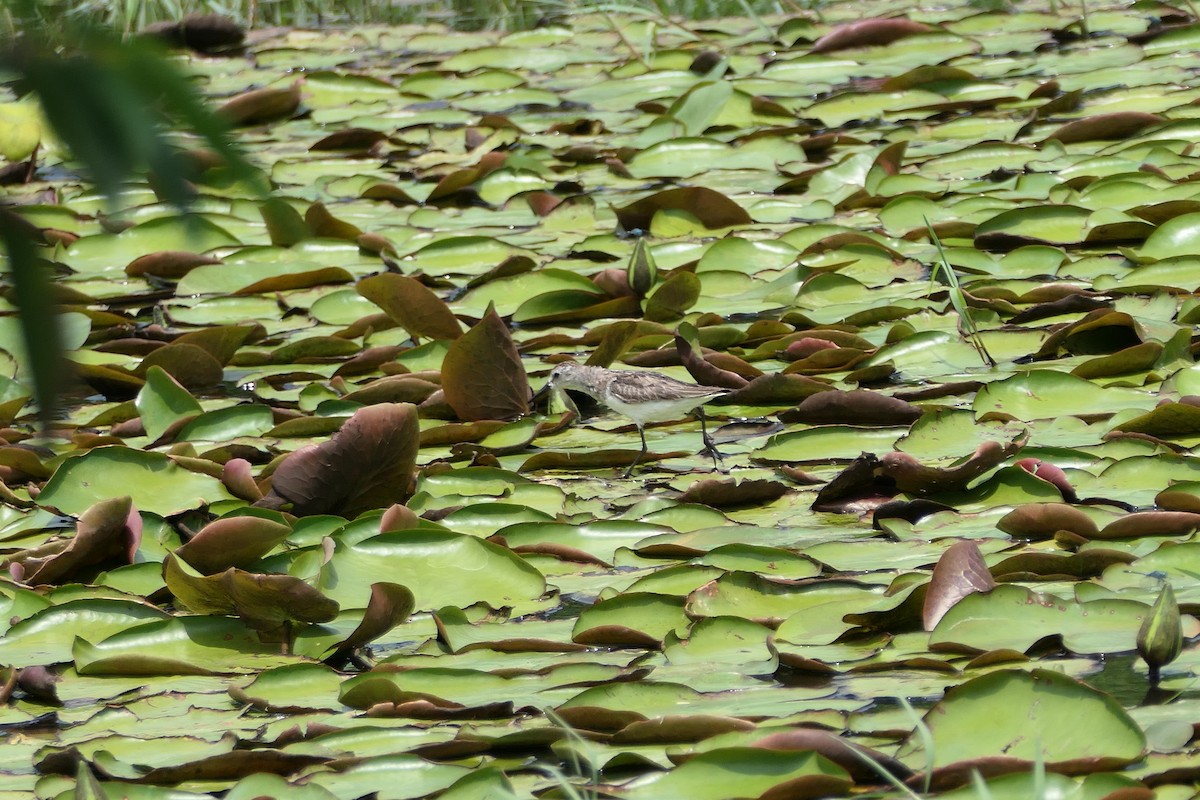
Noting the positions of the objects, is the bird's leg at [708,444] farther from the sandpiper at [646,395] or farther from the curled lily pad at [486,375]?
the curled lily pad at [486,375]

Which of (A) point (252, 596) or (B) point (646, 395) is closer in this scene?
(A) point (252, 596)

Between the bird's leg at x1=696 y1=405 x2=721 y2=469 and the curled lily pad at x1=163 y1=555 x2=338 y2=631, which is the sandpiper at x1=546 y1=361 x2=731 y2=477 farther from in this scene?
the curled lily pad at x1=163 y1=555 x2=338 y2=631

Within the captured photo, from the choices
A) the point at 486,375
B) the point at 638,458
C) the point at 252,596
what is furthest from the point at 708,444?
the point at 252,596

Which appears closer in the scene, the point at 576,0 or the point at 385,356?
the point at 385,356

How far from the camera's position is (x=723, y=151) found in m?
4.97

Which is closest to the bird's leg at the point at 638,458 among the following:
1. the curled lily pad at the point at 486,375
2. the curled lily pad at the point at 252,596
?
the curled lily pad at the point at 486,375

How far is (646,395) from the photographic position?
298 centimetres

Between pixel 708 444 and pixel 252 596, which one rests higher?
pixel 252 596

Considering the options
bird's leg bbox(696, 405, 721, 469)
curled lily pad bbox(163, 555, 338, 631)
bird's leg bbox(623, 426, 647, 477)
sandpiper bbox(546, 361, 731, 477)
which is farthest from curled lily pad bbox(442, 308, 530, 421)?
curled lily pad bbox(163, 555, 338, 631)

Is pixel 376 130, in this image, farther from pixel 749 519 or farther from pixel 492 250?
pixel 749 519

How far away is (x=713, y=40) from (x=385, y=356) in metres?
3.52

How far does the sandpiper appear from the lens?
2.94 meters

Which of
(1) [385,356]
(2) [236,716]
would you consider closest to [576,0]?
(1) [385,356]

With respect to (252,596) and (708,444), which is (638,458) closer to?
(708,444)
